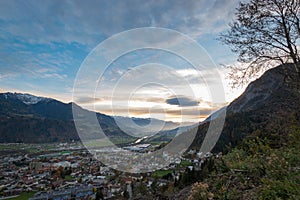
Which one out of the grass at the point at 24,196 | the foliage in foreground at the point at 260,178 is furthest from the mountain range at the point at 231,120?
the grass at the point at 24,196

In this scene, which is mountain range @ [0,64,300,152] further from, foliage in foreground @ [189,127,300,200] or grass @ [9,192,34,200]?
grass @ [9,192,34,200]

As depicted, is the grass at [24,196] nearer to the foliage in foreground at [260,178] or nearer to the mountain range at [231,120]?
the mountain range at [231,120]

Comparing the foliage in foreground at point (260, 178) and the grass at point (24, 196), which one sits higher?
the foliage in foreground at point (260, 178)

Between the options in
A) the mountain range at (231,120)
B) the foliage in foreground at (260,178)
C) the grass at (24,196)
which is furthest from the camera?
the grass at (24,196)

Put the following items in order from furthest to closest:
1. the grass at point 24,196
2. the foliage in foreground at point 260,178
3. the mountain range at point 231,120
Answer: the grass at point 24,196 < the mountain range at point 231,120 < the foliage in foreground at point 260,178

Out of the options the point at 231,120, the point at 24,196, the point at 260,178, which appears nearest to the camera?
the point at 260,178

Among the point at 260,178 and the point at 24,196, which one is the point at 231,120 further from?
the point at 260,178

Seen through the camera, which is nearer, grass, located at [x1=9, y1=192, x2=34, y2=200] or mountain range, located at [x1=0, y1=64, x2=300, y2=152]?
mountain range, located at [x1=0, y1=64, x2=300, y2=152]

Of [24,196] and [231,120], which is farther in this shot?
[231,120]

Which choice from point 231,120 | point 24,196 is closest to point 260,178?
point 24,196

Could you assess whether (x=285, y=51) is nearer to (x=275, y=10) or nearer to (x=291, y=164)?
(x=275, y=10)

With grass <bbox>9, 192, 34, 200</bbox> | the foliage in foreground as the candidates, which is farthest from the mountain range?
grass <bbox>9, 192, 34, 200</bbox>
